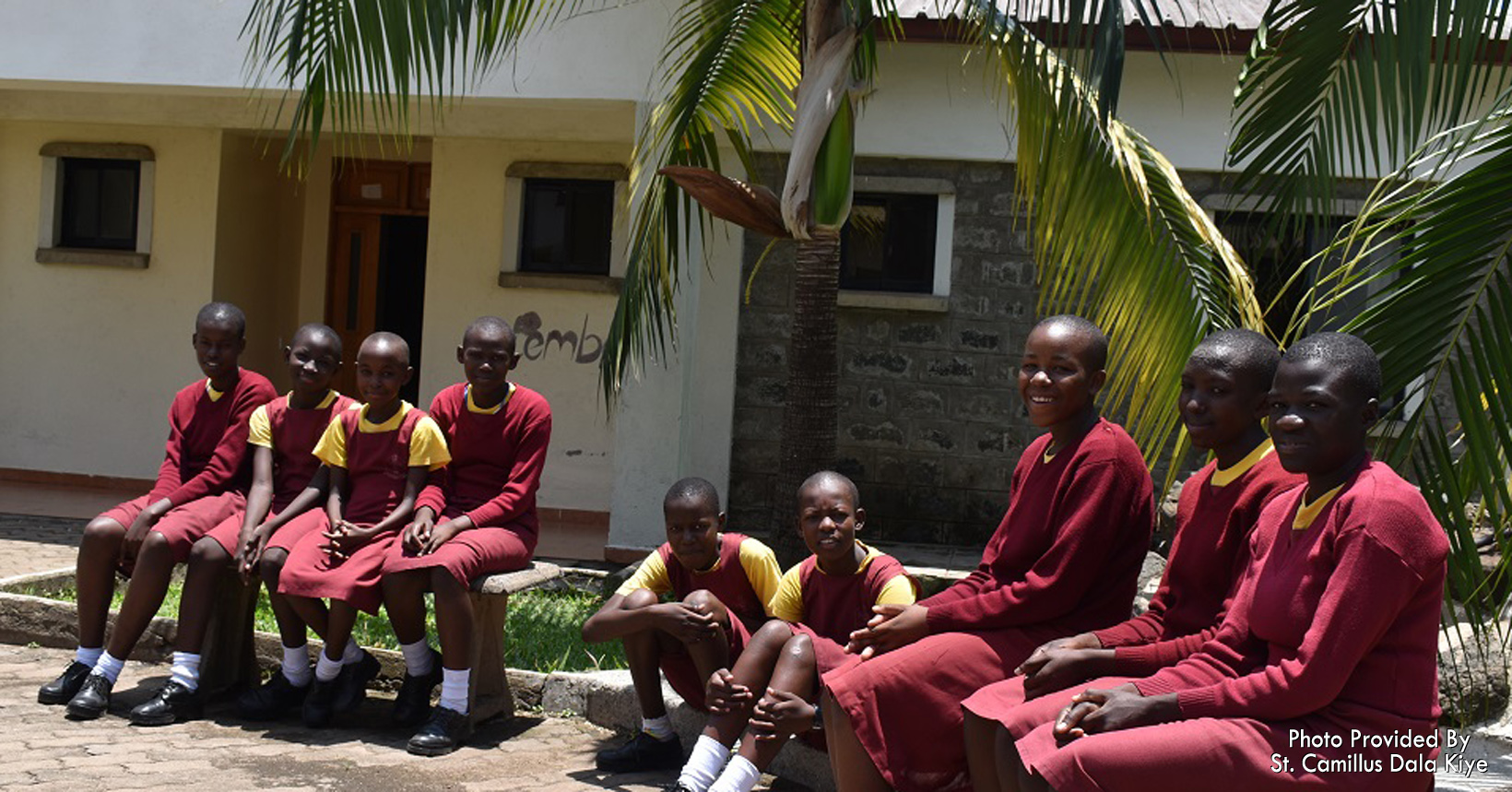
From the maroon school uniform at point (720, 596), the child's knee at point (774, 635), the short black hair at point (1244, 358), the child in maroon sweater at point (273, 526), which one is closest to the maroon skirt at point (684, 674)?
the maroon school uniform at point (720, 596)

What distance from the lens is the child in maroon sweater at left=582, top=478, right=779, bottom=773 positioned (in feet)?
17.1

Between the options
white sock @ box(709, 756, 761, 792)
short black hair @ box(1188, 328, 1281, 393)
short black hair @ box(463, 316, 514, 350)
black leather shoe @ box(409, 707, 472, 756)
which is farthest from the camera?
short black hair @ box(463, 316, 514, 350)

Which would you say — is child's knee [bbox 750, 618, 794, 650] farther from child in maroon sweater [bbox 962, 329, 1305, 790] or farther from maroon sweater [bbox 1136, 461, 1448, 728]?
maroon sweater [bbox 1136, 461, 1448, 728]

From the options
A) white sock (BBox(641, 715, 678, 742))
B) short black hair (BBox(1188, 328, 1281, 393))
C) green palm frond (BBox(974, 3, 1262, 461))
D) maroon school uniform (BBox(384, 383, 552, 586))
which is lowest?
white sock (BBox(641, 715, 678, 742))

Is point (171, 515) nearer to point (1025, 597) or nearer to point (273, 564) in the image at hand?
point (273, 564)

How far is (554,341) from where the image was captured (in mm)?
12344

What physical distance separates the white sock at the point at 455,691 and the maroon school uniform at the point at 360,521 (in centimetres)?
40

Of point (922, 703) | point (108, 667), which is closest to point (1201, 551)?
point (922, 703)

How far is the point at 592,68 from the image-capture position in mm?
9898

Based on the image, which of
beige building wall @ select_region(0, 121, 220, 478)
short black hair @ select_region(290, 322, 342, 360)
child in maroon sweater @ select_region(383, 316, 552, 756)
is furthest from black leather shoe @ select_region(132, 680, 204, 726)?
beige building wall @ select_region(0, 121, 220, 478)

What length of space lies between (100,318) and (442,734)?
859 centimetres

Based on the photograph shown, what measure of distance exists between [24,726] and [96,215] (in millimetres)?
8243

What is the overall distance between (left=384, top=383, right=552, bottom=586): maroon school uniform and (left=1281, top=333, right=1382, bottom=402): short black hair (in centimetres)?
335

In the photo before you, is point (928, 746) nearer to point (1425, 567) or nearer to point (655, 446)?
point (1425, 567)
